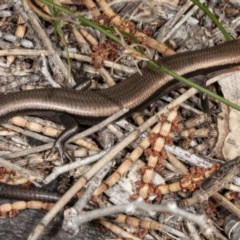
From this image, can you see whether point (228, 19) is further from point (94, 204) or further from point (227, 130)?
point (94, 204)

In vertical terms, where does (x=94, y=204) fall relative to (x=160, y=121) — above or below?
below

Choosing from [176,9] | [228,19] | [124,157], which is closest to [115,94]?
[124,157]

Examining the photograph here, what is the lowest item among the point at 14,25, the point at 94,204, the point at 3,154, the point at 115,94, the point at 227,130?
the point at 94,204

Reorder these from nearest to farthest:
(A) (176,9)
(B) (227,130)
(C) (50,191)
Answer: (C) (50,191) → (B) (227,130) → (A) (176,9)

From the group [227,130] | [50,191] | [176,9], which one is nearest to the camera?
[50,191]

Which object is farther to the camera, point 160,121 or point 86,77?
point 86,77

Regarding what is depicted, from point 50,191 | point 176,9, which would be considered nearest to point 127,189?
point 50,191
